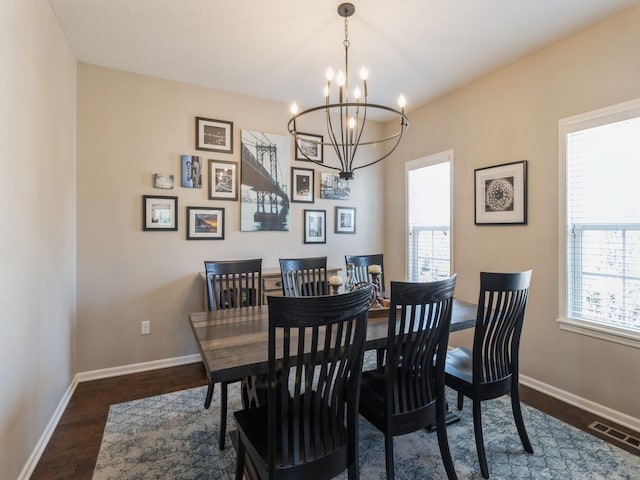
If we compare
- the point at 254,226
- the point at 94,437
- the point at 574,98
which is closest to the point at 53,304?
the point at 94,437

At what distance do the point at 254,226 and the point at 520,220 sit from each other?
2585 millimetres

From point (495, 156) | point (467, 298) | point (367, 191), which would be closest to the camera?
point (495, 156)

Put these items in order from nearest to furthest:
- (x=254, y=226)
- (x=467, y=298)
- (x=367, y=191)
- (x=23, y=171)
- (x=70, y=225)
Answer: (x=23, y=171) < (x=70, y=225) < (x=467, y=298) < (x=254, y=226) < (x=367, y=191)

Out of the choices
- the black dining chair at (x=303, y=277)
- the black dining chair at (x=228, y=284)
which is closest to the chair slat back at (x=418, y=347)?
the black dining chair at (x=303, y=277)

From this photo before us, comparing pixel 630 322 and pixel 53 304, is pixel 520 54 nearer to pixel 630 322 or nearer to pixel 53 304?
pixel 630 322

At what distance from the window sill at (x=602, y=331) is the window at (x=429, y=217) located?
49.3 inches

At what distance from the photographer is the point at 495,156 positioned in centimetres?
318

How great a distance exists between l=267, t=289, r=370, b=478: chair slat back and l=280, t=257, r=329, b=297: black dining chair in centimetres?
119

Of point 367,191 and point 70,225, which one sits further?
point 367,191

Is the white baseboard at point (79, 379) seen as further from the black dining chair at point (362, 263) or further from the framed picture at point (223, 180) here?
the black dining chair at point (362, 263)

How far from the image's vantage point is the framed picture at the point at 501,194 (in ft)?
9.68

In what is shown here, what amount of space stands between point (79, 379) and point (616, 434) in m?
4.11

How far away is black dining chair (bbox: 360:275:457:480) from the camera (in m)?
1.57

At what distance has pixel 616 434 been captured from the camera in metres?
2.19
